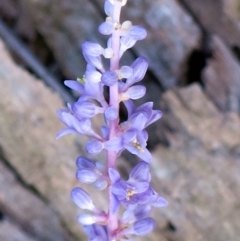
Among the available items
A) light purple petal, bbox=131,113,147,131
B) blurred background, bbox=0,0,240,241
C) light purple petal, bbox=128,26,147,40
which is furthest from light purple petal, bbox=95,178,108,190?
blurred background, bbox=0,0,240,241

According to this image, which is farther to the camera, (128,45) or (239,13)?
(239,13)

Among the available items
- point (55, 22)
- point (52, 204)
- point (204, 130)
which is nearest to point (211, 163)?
point (204, 130)

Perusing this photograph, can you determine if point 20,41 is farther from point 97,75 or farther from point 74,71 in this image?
point 97,75

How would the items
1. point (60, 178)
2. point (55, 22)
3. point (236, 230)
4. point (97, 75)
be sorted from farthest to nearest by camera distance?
point (55, 22)
point (60, 178)
point (236, 230)
point (97, 75)

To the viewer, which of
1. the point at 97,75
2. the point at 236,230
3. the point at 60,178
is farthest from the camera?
the point at 60,178

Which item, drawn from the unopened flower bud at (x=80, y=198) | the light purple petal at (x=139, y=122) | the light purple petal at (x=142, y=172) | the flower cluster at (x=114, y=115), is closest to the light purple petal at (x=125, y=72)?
the flower cluster at (x=114, y=115)

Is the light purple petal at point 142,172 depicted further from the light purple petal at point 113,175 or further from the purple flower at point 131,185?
the light purple petal at point 113,175

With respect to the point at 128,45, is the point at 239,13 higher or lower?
higher

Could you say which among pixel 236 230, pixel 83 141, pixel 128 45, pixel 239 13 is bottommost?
pixel 236 230
